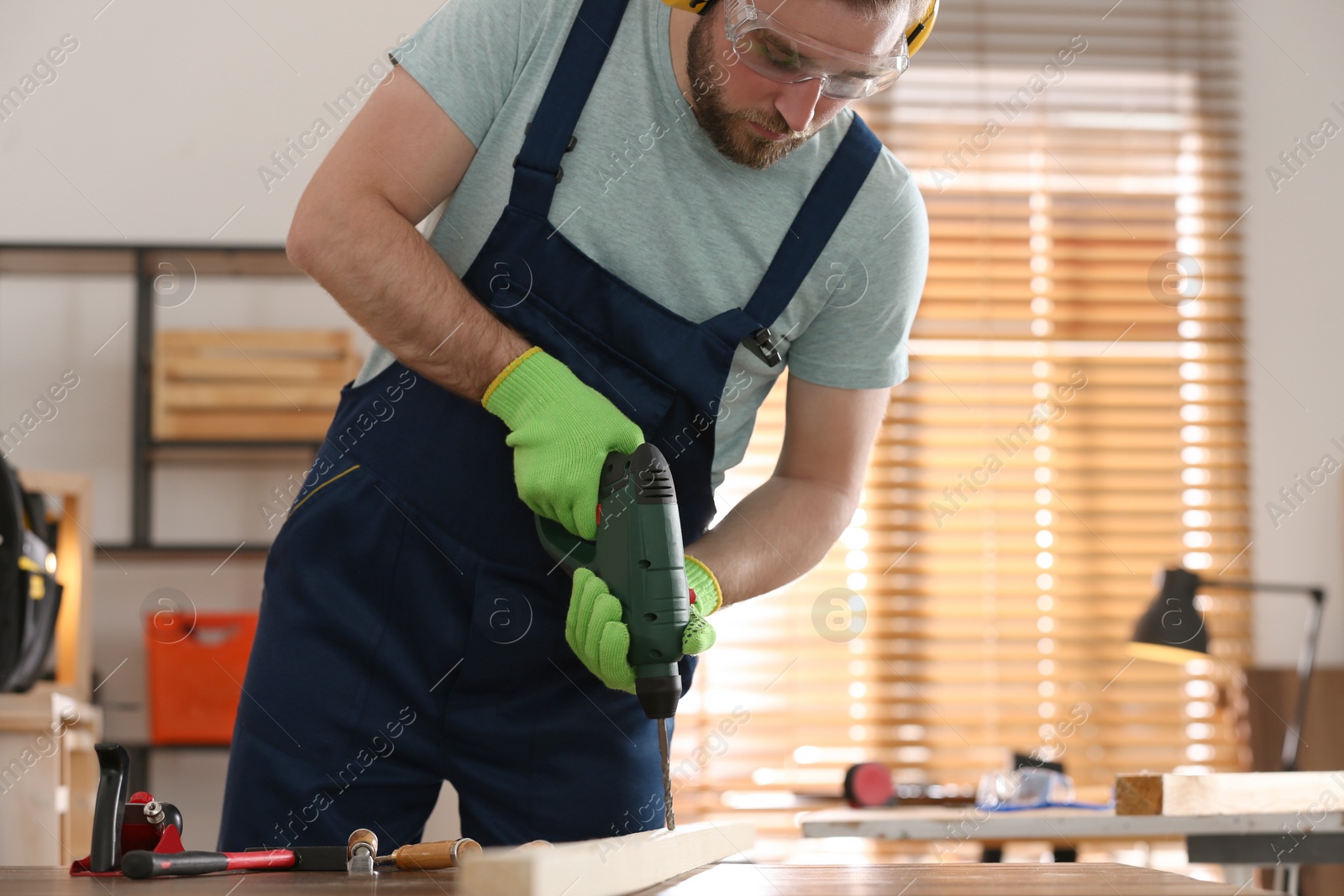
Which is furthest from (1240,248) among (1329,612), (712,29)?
(712,29)

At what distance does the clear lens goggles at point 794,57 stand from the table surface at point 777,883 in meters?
0.73

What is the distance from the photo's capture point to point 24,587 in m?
2.05

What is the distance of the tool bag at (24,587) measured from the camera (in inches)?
78.2

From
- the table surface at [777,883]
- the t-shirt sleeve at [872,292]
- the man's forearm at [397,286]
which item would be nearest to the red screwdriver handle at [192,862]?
the table surface at [777,883]

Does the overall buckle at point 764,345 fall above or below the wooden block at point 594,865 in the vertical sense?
above

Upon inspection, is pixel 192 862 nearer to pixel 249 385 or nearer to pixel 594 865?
pixel 594 865

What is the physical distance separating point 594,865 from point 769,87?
Result: 78 cm

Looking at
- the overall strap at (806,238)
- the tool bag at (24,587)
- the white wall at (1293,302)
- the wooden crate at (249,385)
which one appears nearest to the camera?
the overall strap at (806,238)

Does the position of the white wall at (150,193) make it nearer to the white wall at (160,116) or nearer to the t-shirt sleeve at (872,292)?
the white wall at (160,116)

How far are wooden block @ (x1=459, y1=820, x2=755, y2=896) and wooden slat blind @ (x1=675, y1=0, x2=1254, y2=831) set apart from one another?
2072 millimetres

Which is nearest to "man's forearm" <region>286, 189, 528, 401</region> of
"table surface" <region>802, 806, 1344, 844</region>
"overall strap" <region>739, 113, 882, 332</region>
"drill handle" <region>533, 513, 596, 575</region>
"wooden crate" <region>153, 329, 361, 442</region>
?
"drill handle" <region>533, 513, 596, 575</region>

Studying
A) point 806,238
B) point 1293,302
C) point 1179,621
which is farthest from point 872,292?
point 1293,302

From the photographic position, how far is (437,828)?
2.31 metres

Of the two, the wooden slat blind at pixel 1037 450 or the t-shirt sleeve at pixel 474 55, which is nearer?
the t-shirt sleeve at pixel 474 55
